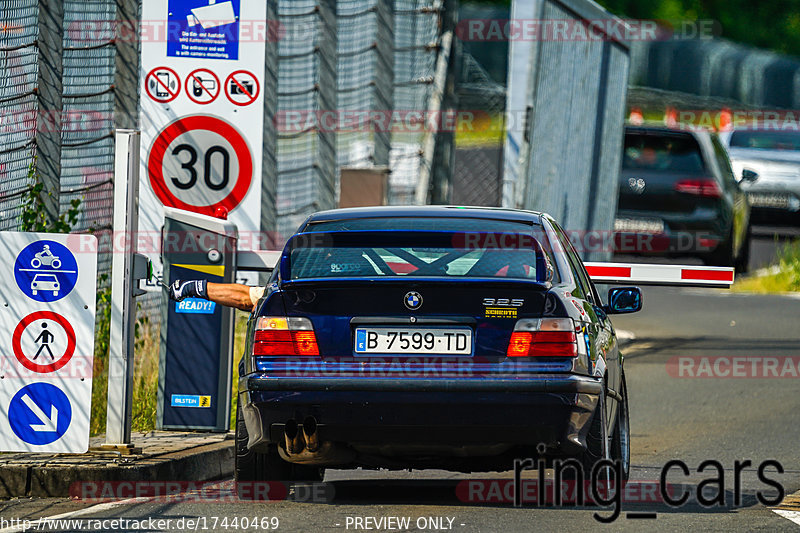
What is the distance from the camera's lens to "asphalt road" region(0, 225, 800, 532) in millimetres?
7590

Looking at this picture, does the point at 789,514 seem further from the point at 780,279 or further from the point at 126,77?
the point at 780,279

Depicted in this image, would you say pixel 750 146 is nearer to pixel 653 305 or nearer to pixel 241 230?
pixel 653 305

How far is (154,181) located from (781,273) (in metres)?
12.9

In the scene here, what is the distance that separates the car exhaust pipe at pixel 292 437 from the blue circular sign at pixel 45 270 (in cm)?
187

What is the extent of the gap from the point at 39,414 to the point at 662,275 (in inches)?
153

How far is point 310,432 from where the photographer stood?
7.52 m

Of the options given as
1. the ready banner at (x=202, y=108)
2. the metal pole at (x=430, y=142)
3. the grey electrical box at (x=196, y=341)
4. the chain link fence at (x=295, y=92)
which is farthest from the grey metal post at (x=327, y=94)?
the grey electrical box at (x=196, y=341)

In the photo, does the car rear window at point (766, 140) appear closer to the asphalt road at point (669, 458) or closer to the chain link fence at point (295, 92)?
the asphalt road at point (669, 458)

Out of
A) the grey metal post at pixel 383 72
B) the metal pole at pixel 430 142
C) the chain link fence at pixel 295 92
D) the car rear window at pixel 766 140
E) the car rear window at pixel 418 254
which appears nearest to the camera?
the car rear window at pixel 418 254

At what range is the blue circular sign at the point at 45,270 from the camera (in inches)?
347

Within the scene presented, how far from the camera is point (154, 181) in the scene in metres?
11.1

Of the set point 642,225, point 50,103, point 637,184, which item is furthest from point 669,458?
point 637,184

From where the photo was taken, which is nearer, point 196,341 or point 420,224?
point 420,224

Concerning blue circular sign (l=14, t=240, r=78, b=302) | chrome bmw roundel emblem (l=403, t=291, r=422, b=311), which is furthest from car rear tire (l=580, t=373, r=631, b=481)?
blue circular sign (l=14, t=240, r=78, b=302)
